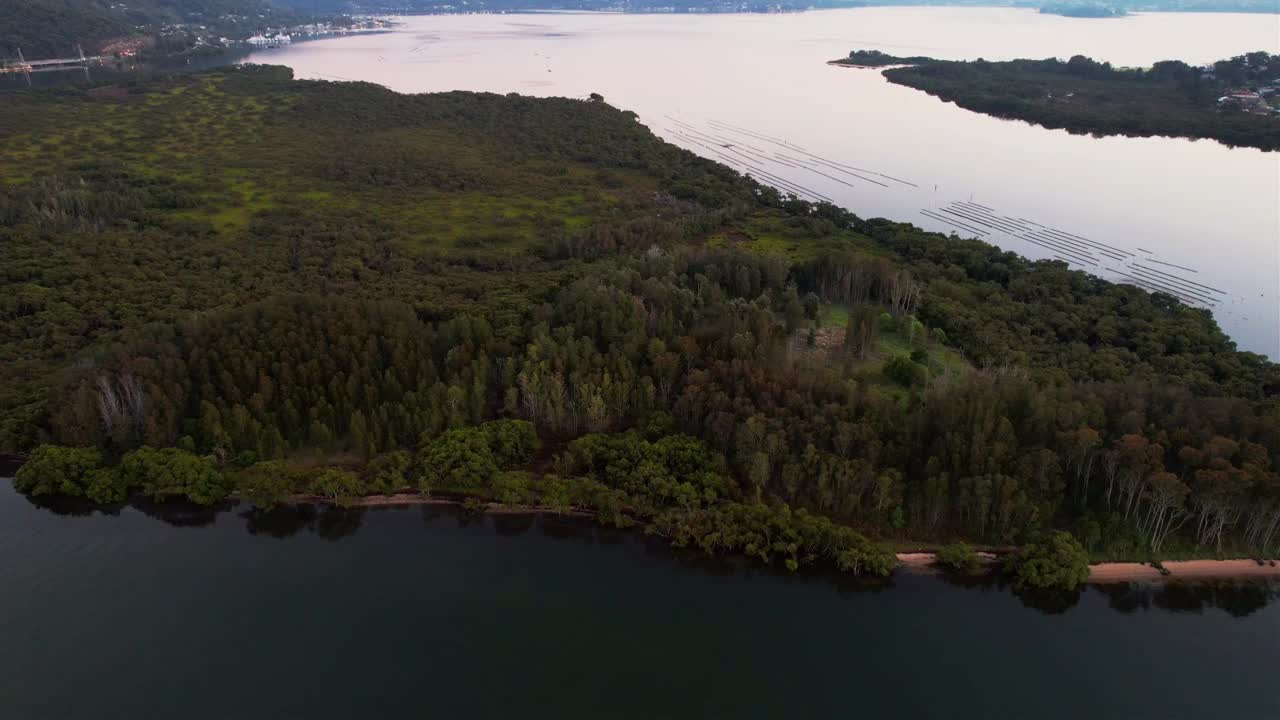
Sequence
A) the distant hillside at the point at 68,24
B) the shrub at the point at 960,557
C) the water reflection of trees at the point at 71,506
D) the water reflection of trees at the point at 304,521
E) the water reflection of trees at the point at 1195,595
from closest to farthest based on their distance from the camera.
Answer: the water reflection of trees at the point at 1195,595 < the shrub at the point at 960,557 < the water reflection of trees at the point at 304,521 < the water reflection of trees at the point at 71,506 < the distant hillside at the point at 68,24

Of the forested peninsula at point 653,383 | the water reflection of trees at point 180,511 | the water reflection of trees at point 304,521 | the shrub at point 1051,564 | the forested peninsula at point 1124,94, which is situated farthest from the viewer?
the forested peninsula at point 1124,94

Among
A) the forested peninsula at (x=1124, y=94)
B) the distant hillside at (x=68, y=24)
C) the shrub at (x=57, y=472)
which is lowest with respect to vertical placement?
the shrub at (x=57, y=472)

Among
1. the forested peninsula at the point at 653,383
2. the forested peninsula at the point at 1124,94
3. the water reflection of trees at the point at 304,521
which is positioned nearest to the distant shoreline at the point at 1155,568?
the forested peninsula at the point at 653,383

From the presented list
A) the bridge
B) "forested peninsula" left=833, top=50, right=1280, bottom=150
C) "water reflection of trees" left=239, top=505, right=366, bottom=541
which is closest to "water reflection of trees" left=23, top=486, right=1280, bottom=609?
"water reflection of trees" left=239, top=505, right=366, bottom=541

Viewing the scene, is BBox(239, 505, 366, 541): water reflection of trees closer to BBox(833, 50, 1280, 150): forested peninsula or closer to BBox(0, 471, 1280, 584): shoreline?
BBox(0, 471, 1280, 584): shoreline

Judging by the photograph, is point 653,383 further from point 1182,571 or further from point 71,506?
point 71,506

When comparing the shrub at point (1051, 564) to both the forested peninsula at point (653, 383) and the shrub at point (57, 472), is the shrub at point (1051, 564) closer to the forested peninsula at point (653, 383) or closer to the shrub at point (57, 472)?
the forested peninsula at point (653, 383)
